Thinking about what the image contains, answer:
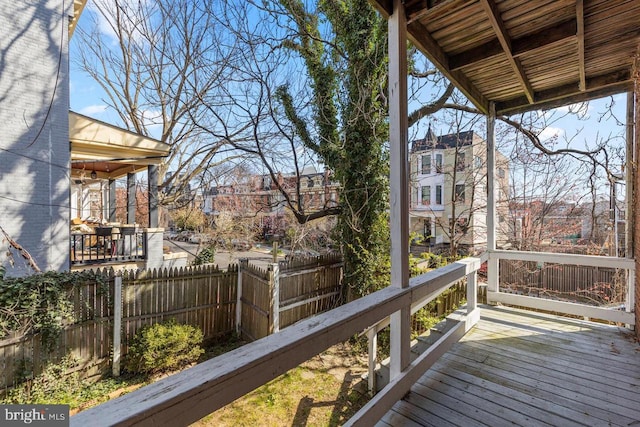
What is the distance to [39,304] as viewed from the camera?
3.98 m

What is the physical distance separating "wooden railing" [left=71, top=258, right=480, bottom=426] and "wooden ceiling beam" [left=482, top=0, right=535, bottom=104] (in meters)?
2.13

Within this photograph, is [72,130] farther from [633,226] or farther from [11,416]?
[633,226]

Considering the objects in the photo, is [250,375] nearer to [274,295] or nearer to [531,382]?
[531,382]

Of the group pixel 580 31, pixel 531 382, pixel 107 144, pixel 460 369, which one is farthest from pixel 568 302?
pixel 107 144

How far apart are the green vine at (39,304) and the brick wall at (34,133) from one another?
60.4 inches

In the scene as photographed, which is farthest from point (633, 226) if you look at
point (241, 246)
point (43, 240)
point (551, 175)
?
point (241, 246)

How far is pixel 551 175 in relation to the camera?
8789 mm

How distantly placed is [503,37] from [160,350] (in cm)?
597

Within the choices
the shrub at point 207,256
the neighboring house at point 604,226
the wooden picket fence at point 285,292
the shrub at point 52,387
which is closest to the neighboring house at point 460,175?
the neighboring house at point 604,226

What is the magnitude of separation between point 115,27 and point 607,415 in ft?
38.0

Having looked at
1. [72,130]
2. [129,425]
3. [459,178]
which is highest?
[72,130]

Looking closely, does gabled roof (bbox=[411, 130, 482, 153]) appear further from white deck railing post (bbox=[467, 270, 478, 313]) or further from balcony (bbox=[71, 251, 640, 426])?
white deck railing post (bbox=[467, 270, 478, 313])

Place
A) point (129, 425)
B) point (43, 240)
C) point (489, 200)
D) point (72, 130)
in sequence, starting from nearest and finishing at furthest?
point (129, 425)
point (489, 200)
point (43, 240)
point (72, 130)

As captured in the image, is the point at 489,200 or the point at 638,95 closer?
the point at 638,95
